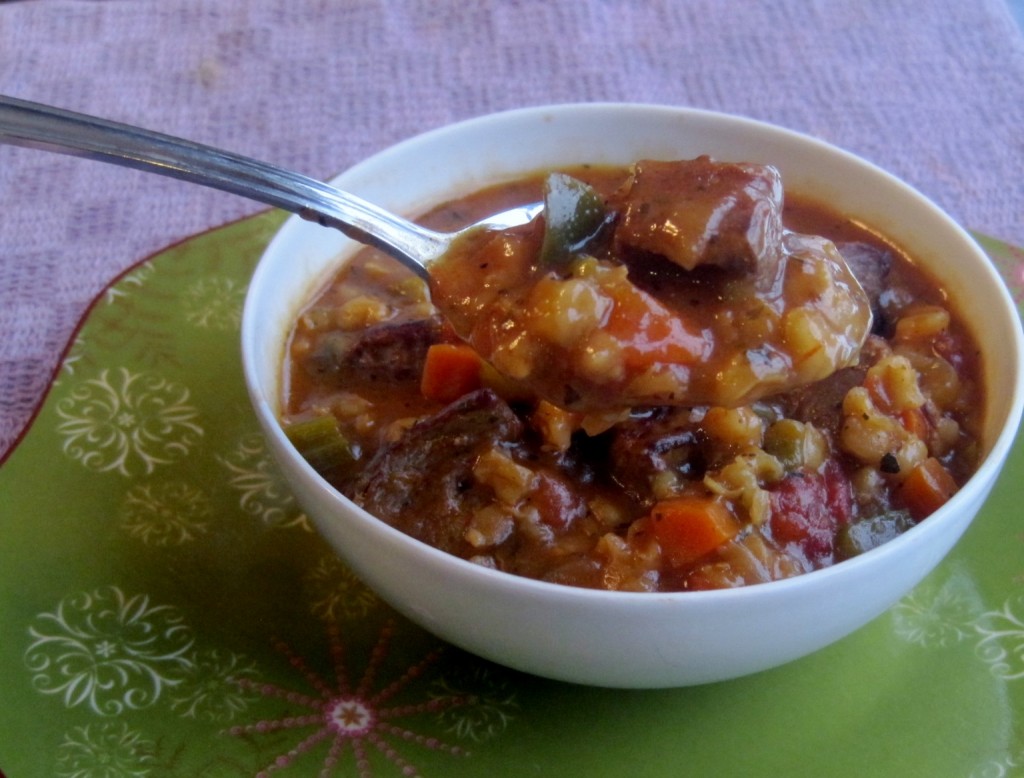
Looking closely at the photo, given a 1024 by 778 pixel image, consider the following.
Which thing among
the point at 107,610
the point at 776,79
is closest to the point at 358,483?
the point at 107,610

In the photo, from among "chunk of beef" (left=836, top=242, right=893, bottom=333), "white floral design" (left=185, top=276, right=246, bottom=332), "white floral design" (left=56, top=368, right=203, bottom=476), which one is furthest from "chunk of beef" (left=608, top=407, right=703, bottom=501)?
"white floral design" (left=185, top=276, right=246, bottom=332)

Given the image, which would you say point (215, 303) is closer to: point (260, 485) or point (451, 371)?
point (260, 485)

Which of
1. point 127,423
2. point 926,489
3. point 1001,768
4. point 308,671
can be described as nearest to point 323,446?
point 308,671

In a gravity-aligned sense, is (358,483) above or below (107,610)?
above

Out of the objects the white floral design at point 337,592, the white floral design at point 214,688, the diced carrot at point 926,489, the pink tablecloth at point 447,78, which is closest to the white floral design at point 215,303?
the pink tablecloth at point 447,78

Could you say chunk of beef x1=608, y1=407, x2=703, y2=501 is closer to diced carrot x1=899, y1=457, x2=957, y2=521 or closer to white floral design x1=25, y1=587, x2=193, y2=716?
diced carrot x1=899, y1=457, x2=957, y2=521

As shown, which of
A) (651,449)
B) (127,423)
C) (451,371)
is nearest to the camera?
(651,449)

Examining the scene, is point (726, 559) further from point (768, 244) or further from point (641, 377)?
point (768, 244)
